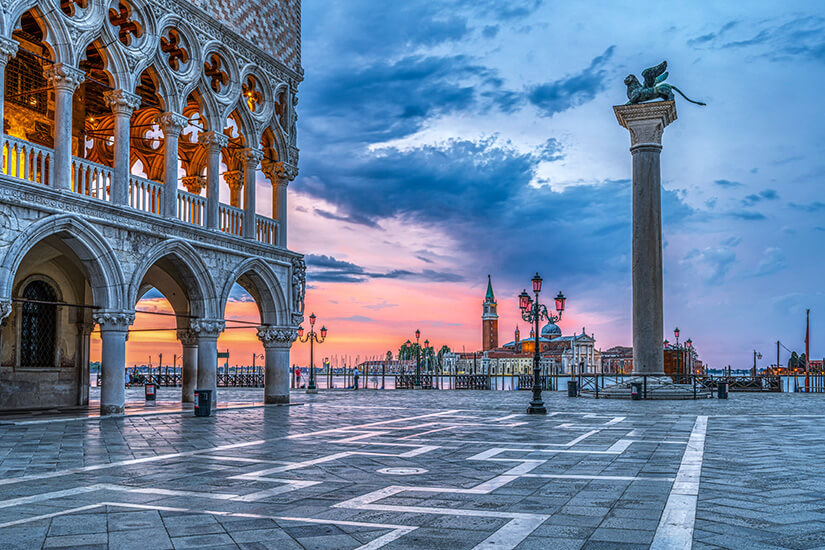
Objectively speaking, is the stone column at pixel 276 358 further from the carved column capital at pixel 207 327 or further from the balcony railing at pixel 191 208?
the balcony railing at pixel 191 208

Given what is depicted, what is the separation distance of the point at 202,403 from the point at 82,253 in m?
4.56

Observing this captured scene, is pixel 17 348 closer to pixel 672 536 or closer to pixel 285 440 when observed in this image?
pixel 285 440

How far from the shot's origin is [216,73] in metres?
21.6

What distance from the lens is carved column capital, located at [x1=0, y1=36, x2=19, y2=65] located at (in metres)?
15.1

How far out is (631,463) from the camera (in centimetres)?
1023

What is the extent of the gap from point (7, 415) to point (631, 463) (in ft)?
48.3

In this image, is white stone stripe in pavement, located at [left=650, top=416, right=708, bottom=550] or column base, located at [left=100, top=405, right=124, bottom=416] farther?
column base, located at [left=100, top=405, right=124, bottom=416]

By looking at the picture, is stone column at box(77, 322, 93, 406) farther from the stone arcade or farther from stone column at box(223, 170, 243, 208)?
stone column at box(223, 170, 243, 208)

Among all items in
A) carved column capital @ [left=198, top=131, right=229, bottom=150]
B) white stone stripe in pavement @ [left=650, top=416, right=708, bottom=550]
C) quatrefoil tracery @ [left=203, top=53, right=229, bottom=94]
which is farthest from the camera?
quatrefoil tracery @ [left=203, top=53, right=229, bottom=94]

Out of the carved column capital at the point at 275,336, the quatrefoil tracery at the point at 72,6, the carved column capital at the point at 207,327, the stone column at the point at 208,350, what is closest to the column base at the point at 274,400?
the carved column capital at the point at 275,336

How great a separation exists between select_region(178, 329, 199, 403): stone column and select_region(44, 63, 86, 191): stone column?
25.7 ft

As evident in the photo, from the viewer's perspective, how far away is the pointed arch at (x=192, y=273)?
18781mm

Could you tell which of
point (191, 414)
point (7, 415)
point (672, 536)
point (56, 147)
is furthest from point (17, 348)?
point (672, 536)

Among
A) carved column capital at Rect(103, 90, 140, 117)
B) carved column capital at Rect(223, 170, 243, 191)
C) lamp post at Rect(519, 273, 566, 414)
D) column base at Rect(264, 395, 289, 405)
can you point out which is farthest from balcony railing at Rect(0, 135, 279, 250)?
lamp post at Rect(519, 273, 566, 414)
